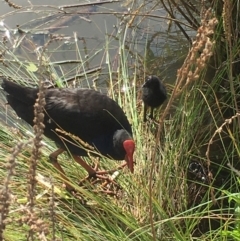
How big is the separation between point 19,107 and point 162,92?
2.28 ft

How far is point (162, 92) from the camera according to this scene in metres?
2.70

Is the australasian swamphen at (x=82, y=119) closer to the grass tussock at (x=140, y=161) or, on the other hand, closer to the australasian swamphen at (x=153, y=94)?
the grass tussock at (x=140, y=161)

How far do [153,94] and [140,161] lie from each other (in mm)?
355

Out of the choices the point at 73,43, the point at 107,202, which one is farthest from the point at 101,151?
the point at 73,43

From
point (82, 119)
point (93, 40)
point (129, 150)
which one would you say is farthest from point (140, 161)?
point (93, 40)

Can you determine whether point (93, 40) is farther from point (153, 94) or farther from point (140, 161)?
point (140, 161)

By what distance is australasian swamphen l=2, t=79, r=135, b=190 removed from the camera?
93.0 inches

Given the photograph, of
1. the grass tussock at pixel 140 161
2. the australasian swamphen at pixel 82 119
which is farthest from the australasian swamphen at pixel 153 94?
the australasian swamphen at pixel 82 119

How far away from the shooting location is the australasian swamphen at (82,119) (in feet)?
7.75

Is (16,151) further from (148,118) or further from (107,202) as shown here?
(148,118)

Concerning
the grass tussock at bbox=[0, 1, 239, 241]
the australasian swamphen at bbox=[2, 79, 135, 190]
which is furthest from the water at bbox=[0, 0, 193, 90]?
the australasian swamphen at bbox=[2, 79, 135, 190]

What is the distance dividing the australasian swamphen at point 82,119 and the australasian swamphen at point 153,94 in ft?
0.84

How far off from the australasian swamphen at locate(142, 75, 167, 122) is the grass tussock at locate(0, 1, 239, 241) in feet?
0.25

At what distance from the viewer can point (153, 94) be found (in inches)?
104
